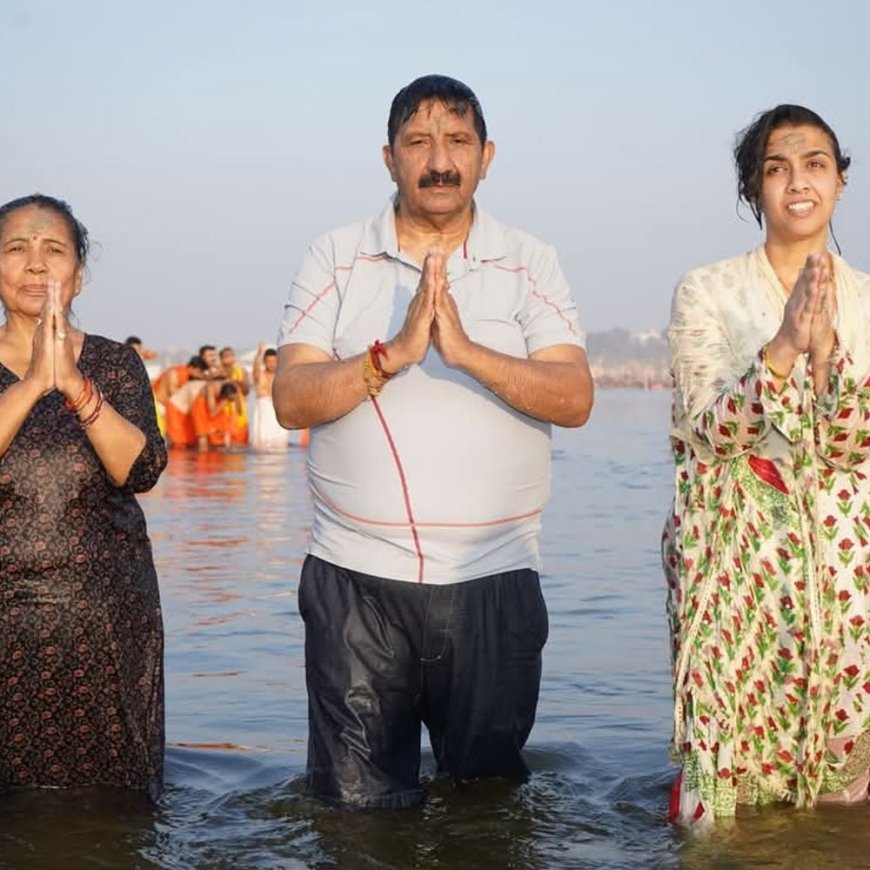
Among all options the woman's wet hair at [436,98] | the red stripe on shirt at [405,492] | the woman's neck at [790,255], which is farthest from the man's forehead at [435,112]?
the woman's neck at [790,255]

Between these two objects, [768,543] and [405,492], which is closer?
[768,543]

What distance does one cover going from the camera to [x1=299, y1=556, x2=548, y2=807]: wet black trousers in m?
4.58

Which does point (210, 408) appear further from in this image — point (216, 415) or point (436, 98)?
point (436, 98)

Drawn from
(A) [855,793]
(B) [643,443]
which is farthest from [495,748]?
(B) [643,443]

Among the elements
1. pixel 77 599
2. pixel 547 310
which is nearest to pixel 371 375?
pixel 547 310

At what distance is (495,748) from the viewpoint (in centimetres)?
475

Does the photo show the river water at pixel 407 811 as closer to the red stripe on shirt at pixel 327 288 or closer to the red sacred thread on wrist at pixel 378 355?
the red sacred thread on wrist at pixel 378 355

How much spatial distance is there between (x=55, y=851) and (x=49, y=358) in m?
1.35

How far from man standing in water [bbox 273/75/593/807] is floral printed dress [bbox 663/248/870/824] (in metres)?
0.37

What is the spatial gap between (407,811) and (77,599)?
110 cm

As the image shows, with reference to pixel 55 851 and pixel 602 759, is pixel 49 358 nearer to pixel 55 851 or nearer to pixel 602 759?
pixel 55 851

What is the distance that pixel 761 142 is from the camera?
451 centimetres

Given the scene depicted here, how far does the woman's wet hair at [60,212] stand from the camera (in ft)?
16.0

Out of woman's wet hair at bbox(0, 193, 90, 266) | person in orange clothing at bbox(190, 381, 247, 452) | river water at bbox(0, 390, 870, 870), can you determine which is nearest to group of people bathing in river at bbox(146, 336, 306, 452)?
person in orange clothing at bbox(190, 381, 247, 452)
